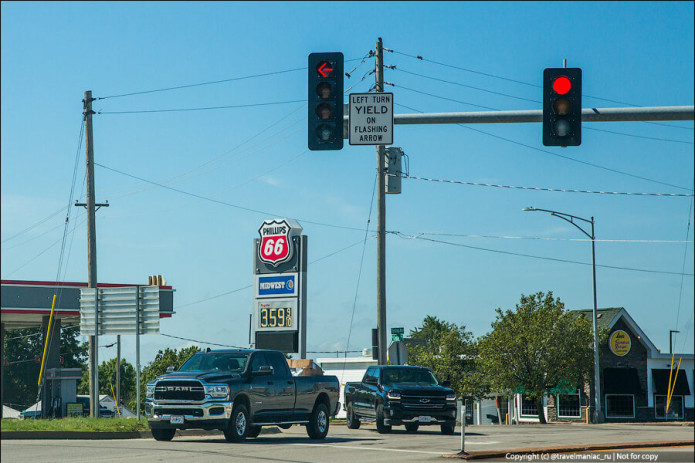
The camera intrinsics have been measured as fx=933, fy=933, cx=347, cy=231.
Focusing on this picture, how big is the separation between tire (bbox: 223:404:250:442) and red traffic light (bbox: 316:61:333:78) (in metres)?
7.52

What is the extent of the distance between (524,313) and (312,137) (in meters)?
36.1

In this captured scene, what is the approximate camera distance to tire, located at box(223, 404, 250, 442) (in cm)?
1931

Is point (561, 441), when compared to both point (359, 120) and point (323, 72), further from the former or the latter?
point (323, 72)

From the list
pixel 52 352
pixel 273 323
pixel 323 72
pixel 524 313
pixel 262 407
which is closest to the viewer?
pixel 323 72

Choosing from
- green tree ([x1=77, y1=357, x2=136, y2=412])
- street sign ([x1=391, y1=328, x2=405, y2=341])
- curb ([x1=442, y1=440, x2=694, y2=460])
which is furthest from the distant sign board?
green tree ([x1=77, y1=357, x2=136, y2=412])

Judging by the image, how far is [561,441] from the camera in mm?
20344

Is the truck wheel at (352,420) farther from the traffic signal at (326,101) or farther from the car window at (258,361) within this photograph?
the traffic signal at (326,101)

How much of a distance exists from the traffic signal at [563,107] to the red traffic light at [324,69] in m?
3.61

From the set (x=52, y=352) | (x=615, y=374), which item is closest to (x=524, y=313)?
(x=615, y=374)

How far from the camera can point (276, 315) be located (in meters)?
34.4

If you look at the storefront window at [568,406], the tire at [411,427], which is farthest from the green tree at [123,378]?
the tire at [411,427]

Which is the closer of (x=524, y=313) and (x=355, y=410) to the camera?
(x=355, y=410)

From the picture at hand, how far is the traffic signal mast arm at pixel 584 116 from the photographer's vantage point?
14.9 meters

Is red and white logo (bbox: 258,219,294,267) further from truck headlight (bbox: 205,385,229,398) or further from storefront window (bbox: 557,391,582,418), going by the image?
storefront window (bbox: 557,391,582,418)
